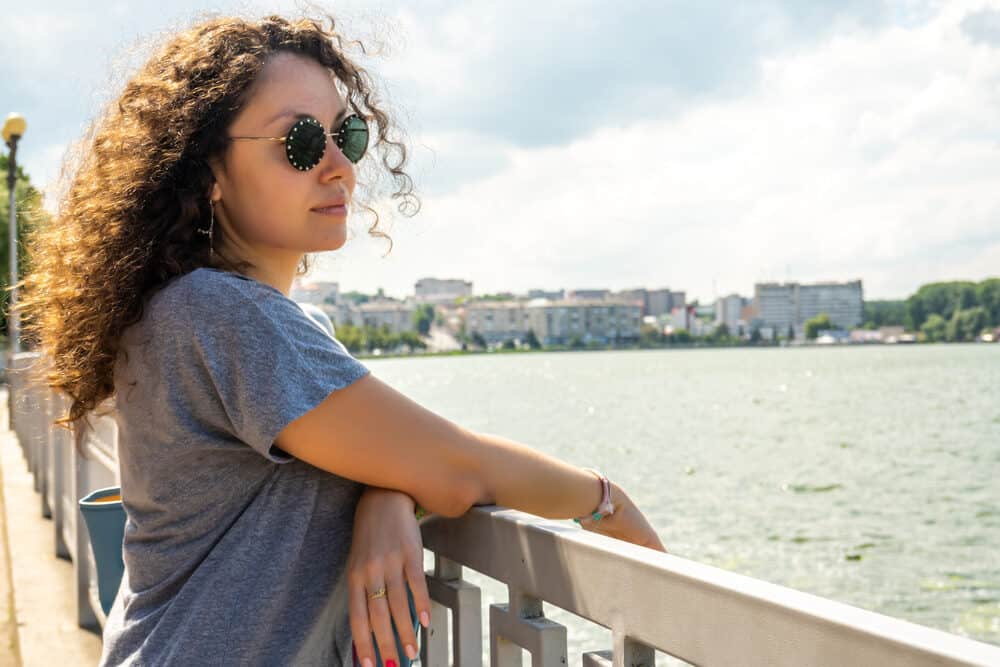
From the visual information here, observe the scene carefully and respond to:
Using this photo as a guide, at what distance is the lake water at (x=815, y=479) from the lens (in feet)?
44.3

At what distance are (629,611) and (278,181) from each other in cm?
76

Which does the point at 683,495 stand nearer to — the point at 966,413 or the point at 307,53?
the point at 307,53

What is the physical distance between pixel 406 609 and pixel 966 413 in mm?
42218

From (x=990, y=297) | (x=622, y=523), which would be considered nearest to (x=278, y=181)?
(x=622, y=523)

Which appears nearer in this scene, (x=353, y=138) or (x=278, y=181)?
(x=278, y=181)

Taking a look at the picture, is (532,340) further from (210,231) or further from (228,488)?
(228,488)

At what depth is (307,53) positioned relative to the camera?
4.91ft

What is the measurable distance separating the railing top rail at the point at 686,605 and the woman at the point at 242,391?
110 mm

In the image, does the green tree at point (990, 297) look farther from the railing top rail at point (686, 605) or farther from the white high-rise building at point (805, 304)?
the railing top rail at point (686, 605)

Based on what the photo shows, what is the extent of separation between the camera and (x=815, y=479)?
938 inches

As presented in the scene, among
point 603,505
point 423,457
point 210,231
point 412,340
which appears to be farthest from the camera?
point 412,340

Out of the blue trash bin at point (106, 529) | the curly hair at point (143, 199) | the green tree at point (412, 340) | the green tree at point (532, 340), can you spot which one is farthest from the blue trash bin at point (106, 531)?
the green tree at point (532, 340)

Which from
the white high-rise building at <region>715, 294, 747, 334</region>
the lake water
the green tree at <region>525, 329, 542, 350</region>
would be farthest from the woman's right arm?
the white high-rise building at <region>715, 294, 747, 334</region>

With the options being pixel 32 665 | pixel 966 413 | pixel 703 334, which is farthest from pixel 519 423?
pixel 703 334
